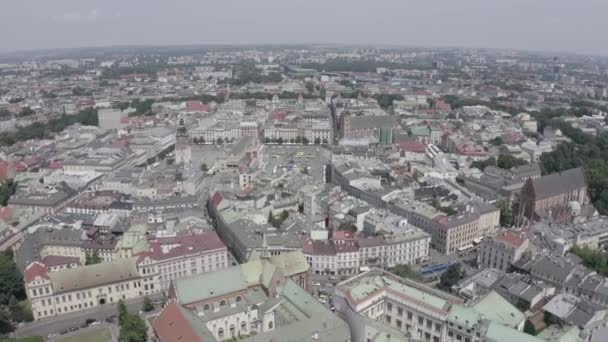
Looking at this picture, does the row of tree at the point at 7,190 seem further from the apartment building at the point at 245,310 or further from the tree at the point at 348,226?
the tree at the point at 348,226

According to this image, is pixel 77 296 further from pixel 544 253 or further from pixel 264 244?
pixel 544 253

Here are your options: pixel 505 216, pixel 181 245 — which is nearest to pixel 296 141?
pixel 505 216

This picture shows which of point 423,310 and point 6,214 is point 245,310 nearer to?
point 423,310

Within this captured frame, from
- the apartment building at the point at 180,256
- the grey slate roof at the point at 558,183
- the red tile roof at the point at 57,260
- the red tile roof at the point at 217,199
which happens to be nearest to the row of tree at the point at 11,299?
the red tile roof at the point at 57,260

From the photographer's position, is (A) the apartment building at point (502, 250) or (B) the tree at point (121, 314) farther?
(A) the apartment building at point (502, 250)

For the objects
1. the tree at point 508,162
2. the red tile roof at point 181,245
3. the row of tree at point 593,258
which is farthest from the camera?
the tree at point 508,162

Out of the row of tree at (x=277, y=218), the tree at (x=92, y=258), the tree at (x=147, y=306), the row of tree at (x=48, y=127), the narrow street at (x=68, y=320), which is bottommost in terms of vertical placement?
the narrow street at (x=68, y=320)
